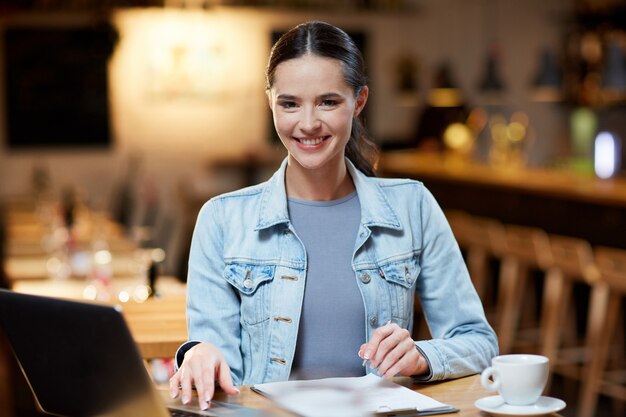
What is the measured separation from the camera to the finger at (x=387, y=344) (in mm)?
1865

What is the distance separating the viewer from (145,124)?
39.2ft

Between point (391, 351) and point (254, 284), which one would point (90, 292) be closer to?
point (254, 284)

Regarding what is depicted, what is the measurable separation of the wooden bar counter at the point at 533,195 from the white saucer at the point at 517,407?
444cm

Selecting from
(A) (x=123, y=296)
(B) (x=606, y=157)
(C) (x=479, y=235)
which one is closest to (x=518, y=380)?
(A) (x=123, y=296)

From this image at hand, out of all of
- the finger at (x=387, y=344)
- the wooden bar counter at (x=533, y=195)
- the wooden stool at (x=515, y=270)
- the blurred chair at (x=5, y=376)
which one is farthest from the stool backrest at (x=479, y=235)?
the finger at (x=387, y=344)

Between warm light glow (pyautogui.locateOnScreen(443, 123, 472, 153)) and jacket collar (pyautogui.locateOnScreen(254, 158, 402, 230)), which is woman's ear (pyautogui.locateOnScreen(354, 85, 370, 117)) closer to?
jacket collar (pyautogui.locateOnScreen(254, 158, 402, 230))

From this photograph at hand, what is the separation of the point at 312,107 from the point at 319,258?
303 mm

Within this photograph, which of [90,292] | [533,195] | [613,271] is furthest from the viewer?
[533,195]

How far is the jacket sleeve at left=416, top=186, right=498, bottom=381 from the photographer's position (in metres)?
2.12

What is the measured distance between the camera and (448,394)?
1.92 m

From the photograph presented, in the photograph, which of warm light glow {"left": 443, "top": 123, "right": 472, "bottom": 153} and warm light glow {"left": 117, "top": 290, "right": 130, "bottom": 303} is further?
warm light glow {"left": 443, "top": 123, "right": 472, "bottom": 153}

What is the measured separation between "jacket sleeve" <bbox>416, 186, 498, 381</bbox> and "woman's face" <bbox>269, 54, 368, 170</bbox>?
27cm

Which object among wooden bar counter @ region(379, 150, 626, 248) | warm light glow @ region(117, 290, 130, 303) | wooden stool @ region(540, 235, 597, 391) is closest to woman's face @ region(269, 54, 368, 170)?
warm light glow @ region(117, 290, 130, 303)

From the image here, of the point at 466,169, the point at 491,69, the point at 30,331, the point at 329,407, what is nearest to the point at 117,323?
the point at 30,331
